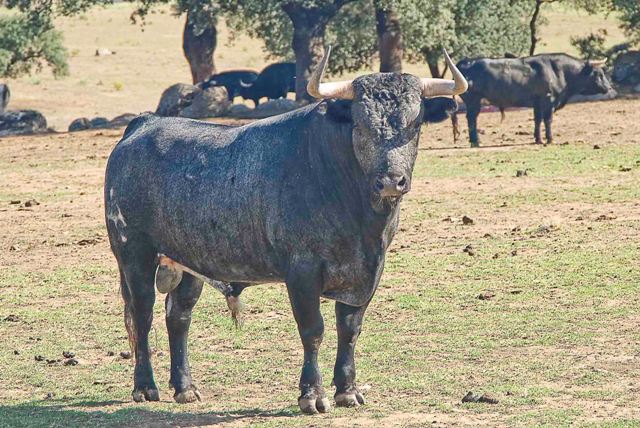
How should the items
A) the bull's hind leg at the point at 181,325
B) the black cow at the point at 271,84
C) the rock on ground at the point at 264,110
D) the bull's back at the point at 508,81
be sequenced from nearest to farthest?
the bull's hind leg at the point at 181,325 < the bull's back at the point at 508,81 < the rock on ground at the point at 264,110 < the black cow at the point at 271,84

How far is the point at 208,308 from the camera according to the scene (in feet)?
43.0

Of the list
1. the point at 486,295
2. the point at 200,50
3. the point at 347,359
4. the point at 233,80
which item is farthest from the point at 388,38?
the point at 347,359

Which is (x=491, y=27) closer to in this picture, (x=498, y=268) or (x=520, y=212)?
(x=520, y=212)

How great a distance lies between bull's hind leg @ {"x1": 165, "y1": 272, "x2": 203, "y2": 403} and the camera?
387 inches

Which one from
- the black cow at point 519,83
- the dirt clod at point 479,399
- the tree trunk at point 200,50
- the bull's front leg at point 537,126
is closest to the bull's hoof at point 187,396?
the dirt clod at point 479,399

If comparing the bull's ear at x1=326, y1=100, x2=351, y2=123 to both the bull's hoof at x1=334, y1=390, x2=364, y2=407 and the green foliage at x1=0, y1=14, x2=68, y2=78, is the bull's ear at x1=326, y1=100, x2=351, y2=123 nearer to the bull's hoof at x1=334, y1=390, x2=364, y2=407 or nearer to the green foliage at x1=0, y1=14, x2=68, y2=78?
the bull's hoof at x1=334, y1=390, x2=364, y2=407

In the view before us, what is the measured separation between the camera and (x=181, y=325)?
10141 millimetres

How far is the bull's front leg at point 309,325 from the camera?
29.3 ft

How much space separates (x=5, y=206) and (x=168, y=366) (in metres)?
10.9

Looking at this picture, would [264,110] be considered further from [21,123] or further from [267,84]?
[267,84]

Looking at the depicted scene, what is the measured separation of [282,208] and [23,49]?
35.2m

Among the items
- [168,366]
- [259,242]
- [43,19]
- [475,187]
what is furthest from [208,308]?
[43,19]

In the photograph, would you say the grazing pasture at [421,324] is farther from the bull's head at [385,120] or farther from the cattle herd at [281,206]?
the bull's head at [385,120]

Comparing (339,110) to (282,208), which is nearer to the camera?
(339,110)
